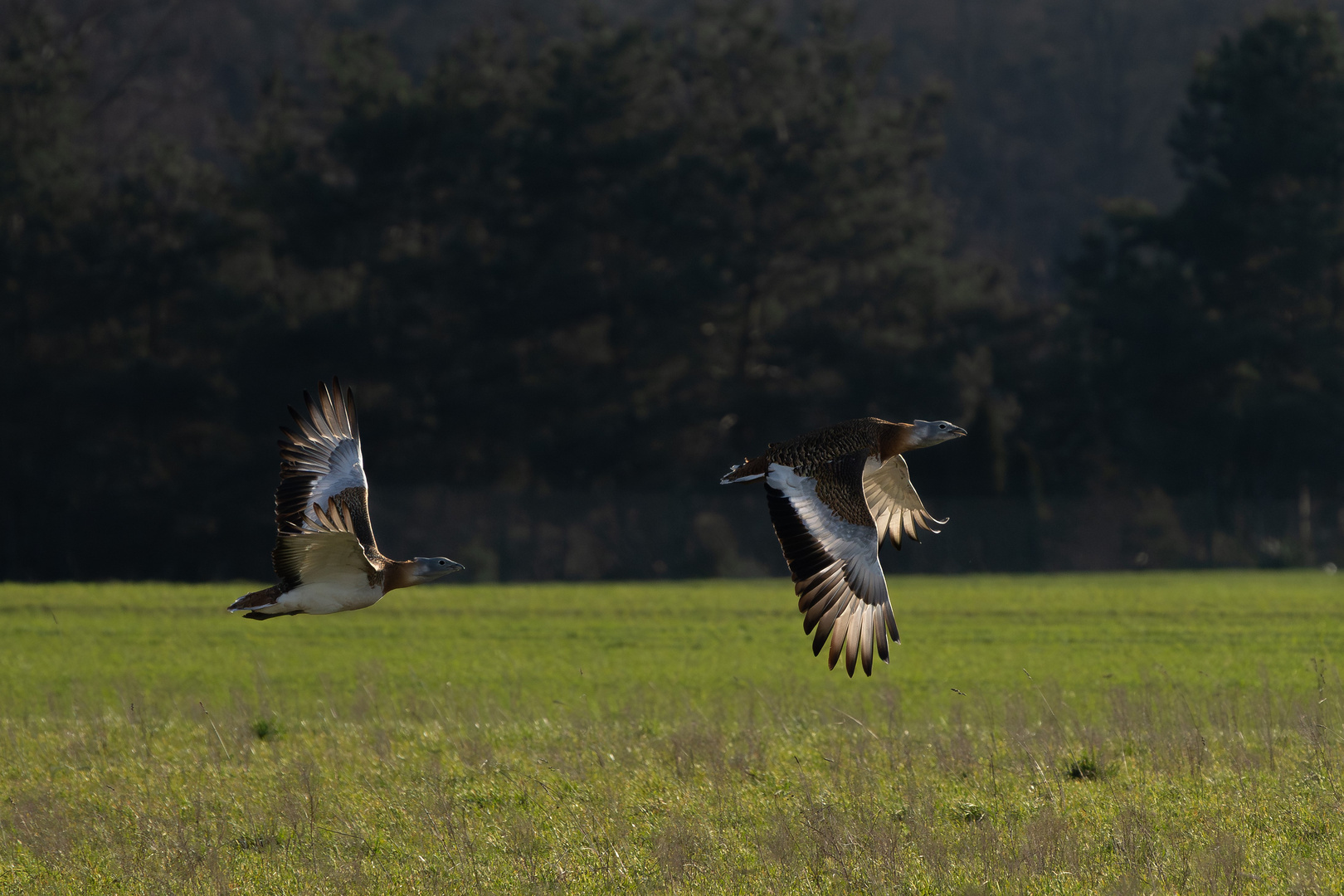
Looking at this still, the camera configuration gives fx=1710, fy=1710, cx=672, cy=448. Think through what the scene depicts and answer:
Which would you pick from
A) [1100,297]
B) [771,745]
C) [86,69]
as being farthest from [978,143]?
[771,745]

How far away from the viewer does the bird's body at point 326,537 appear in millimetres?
9742

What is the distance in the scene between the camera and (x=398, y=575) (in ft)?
32.6

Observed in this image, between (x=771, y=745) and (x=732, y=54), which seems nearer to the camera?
(x=771, y=745)

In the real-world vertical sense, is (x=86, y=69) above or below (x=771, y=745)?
above

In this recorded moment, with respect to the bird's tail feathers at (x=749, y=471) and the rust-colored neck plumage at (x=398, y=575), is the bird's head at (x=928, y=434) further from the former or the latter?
the rust-colored neck plumage at (x=398, y=575)

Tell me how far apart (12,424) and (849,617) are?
4235 centimetres

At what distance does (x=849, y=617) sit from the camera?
31.0ft

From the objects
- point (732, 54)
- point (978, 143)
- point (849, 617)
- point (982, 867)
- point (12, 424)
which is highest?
point (978, 143)

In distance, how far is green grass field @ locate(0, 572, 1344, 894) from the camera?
1010 centimetres

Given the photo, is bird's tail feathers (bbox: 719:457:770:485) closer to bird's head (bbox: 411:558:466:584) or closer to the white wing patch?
bird's head (bbox: 411:558:466:584)

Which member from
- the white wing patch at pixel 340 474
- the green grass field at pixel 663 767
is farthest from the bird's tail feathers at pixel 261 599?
the green grass field at pixel 663 767

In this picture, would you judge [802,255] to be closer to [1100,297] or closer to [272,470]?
[1100,297]

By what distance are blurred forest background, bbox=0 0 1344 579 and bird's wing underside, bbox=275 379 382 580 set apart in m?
32.3

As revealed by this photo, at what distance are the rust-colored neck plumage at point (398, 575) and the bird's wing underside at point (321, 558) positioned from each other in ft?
0.24
